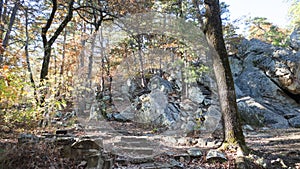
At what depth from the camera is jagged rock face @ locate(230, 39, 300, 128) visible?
875 cm

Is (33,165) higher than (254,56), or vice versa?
(254,56)

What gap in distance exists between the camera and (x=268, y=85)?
436 inches

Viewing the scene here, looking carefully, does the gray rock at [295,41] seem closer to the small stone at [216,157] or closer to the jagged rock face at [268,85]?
the jagged rock face at [268,85]

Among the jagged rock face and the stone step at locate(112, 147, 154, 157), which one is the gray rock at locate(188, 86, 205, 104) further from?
the stone step at locate(112, 147, 154, 157)

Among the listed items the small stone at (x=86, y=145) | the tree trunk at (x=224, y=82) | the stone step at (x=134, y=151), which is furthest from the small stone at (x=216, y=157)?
the small stone at (x=86, y=145)

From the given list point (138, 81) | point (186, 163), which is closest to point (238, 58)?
point (138, 81)

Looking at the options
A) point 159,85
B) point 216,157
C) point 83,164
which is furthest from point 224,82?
point 159,85

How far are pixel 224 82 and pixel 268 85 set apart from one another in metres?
8.42

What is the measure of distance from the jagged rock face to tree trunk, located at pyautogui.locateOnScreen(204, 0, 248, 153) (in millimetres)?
4989

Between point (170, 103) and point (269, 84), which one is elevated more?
point (269, 84)

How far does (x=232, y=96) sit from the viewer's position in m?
4.13

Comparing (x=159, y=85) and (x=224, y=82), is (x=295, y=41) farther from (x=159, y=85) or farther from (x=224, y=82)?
(x=224, y=82)

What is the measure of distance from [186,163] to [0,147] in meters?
2.80

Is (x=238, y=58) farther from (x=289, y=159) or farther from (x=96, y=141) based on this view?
(x=96, y=141)
